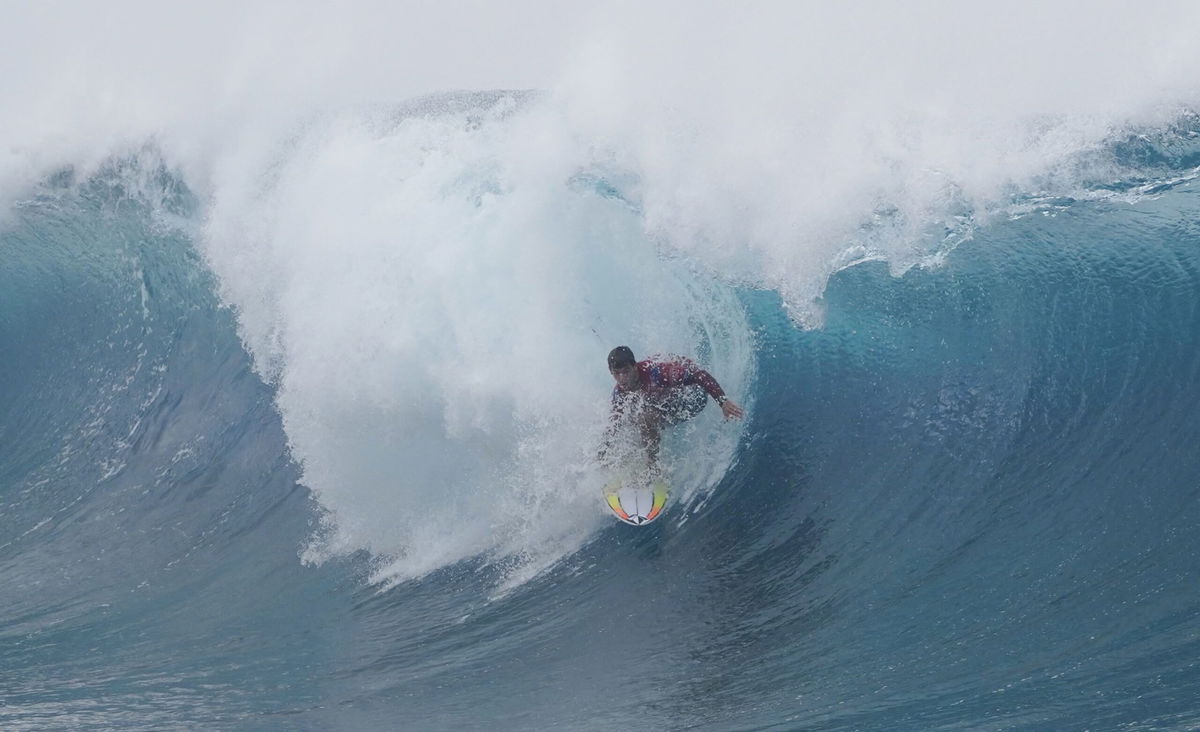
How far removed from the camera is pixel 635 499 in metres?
7.30

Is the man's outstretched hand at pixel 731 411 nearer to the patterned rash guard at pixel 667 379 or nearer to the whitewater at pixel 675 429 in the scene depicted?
the patterned rash guard at pixel 667 379

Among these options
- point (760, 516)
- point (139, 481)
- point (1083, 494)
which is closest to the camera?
point (1083, 494)

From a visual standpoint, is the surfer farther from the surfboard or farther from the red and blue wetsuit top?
the surfboard

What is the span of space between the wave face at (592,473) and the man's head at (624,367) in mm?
865

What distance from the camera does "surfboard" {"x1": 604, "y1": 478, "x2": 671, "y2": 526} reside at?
727 centimetres

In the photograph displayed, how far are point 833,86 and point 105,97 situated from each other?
34.7 feet

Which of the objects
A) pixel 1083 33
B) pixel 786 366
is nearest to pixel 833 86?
pixel 1083 33

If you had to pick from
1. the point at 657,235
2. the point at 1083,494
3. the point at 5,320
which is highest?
the point at 5,320

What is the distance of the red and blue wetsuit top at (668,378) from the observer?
281 inches

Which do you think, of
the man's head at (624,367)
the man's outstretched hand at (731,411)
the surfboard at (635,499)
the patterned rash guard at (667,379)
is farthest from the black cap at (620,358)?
the surfboard at (635,499)

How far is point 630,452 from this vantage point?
7.41 metres

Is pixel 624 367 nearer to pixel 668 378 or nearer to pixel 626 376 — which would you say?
pixel 626 376

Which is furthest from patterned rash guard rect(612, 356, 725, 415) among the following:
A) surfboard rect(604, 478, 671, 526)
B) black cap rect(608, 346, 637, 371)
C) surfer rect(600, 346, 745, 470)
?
surfboard rect(604, 478, 671, 526)

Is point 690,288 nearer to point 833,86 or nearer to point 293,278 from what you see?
point 833,86
